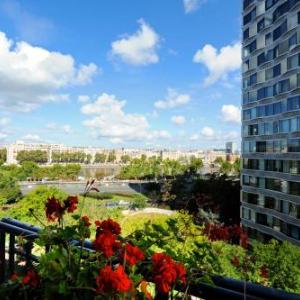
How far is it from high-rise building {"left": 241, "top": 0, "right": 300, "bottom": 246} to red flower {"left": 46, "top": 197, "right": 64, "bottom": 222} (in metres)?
25.6

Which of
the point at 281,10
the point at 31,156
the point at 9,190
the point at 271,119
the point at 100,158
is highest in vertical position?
the point at 281,10

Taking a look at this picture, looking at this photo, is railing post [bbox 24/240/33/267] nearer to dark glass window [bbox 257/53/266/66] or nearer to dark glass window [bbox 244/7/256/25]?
dark glass window [bbox 257/53/266/66]

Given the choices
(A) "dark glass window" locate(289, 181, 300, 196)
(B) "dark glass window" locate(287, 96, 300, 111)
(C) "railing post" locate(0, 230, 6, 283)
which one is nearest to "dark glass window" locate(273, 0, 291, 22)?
(B) "dark glass window" locate(287, 96, 300, 111)

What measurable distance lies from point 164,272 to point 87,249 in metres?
0.86

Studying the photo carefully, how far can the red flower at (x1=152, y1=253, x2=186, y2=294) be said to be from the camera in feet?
5.01

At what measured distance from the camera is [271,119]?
29359 mm

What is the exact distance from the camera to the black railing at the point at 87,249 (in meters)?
1.69

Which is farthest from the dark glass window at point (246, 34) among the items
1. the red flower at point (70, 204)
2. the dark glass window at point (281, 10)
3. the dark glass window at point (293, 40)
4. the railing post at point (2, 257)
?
the red flower at point (70, 204)

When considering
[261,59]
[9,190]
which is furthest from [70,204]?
[9,190]

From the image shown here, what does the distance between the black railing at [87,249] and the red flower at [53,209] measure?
209mm

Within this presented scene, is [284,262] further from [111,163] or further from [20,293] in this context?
[111,163]

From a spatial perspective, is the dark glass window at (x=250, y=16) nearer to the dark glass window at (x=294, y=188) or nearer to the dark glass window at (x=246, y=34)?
the dark glass window at (x=246, y=34)

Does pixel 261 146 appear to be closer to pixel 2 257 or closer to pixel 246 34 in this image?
pixel 246 34

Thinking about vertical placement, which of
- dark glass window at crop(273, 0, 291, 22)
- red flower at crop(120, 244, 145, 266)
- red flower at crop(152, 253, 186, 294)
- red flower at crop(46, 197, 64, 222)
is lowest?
red flower at crop(152, 253, 186, 294)
